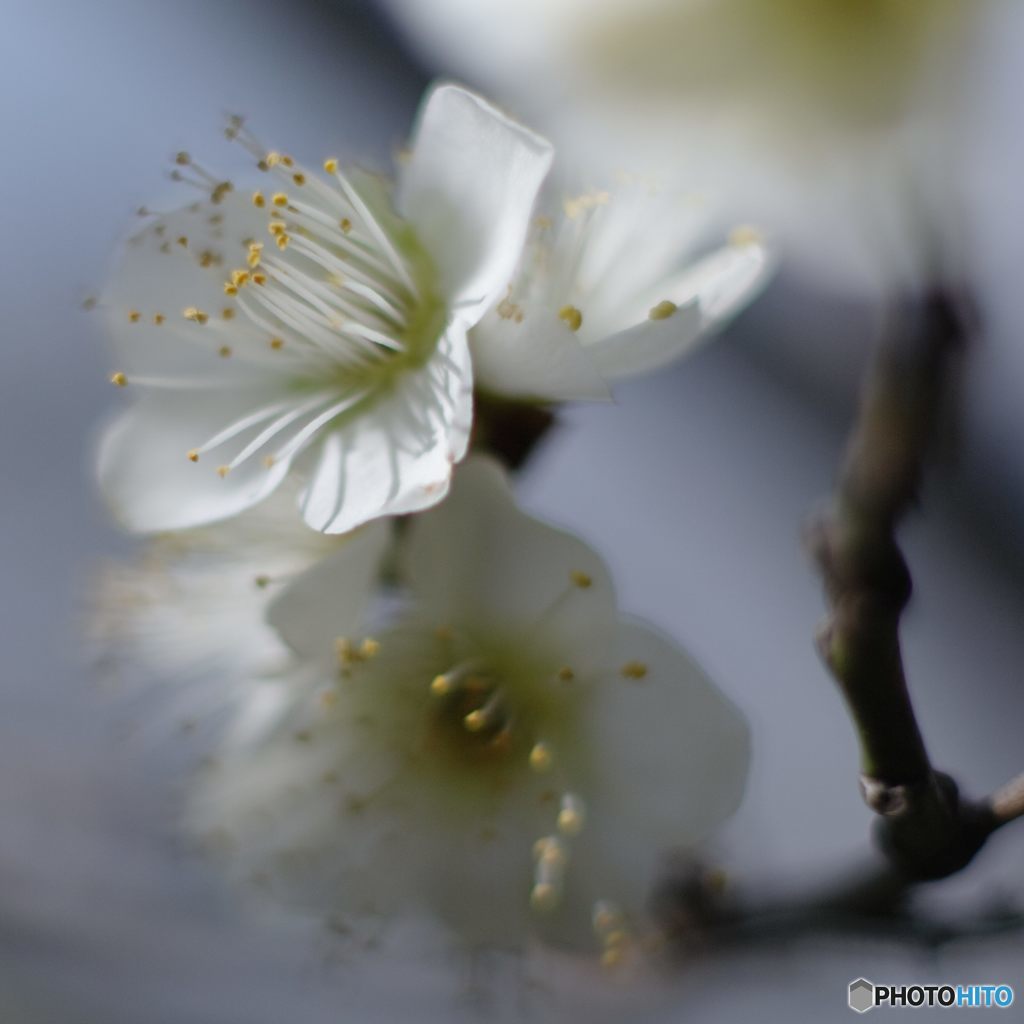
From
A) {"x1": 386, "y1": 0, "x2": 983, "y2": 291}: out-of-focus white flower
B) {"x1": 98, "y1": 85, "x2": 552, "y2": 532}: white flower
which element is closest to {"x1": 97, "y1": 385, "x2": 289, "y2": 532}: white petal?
{"x1": 98, "y1": 85, "x2": 552, "y2": 532}: white flower

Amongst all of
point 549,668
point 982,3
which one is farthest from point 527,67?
point 549,668

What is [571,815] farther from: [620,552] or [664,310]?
[620,552]

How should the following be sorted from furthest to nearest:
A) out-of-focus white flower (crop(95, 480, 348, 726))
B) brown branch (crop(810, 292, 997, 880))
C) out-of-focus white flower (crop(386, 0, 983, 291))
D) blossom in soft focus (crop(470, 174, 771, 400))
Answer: out-of-focus white flower (crop(386, 0, 983, 291))
out-of-focus white flower (crop(95, 480, 348, 726))
blossom in soft focus (crop(470, 174, 771, 400))
brown branch (crop(810, 292, 997, 880))

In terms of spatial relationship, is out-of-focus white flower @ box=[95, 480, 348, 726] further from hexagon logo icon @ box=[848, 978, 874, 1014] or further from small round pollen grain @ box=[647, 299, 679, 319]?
hexagon logo icon @ box=[848, 978, 874, 1014]

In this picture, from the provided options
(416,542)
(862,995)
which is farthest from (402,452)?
(862,995)

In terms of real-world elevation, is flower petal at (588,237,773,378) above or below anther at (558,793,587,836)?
above

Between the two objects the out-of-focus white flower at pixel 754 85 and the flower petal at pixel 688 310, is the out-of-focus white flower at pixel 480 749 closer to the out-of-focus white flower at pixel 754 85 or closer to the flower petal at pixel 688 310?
the flower petal at pixel 688 310
